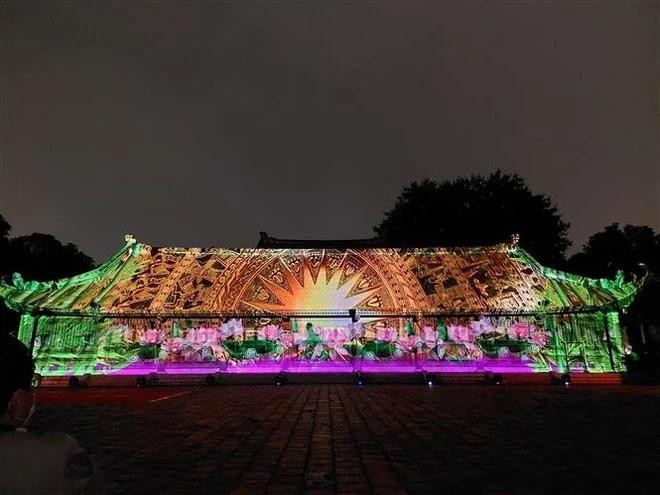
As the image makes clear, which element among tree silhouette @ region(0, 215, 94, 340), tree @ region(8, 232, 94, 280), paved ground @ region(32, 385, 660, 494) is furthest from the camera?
tree @ region(8, 232, 94, 280)

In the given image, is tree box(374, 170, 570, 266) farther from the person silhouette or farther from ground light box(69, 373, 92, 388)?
the person silhouette

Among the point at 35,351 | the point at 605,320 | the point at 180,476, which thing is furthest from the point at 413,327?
the point at 180,476

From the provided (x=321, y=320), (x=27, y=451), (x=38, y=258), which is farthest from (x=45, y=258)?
(x=27, y=451)

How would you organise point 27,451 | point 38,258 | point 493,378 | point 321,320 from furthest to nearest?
point 38,258 → point 321,320 → point 493,378 → point 27,451

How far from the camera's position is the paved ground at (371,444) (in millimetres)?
4730

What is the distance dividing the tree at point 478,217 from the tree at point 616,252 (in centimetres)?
177

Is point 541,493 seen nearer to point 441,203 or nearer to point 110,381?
point 110,381

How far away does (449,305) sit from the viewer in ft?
68.9

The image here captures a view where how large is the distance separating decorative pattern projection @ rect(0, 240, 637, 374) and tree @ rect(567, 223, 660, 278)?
776 inches

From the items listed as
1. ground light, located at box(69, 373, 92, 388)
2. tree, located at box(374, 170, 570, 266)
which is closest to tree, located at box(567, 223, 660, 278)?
tree, located at box(374, 170, 570, 266)

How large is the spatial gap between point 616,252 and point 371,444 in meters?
39.0

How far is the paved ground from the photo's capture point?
473cm

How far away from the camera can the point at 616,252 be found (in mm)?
38656

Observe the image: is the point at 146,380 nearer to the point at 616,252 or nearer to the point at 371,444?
the point at 371,444
